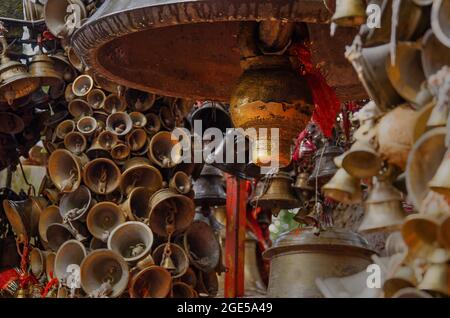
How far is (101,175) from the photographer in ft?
11.9

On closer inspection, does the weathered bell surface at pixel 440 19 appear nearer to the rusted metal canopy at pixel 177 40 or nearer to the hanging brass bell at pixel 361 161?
the hanging brass bell at pixel 361 161

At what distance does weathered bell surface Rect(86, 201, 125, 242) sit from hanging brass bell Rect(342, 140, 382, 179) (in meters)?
2.25

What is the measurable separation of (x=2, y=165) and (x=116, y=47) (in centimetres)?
183

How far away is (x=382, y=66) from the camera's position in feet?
4.32

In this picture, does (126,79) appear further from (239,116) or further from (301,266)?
(301,266)

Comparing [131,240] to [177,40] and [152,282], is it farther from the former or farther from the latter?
[177,40]

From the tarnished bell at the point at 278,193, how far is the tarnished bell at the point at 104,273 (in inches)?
50.2

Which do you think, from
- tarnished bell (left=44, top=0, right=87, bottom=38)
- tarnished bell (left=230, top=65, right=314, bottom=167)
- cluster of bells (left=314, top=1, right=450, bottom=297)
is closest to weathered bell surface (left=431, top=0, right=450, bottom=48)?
cluster of bells (left=314, top=1, right=450, bottom=297)

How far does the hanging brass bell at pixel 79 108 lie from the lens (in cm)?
379

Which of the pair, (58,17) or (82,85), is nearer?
(58,17)

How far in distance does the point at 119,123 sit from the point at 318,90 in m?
1.16

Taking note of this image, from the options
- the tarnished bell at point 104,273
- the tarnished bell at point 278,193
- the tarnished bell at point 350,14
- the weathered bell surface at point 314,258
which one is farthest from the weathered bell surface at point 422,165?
the tarnished bell at point 278,193

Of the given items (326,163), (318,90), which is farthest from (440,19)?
(326,163)

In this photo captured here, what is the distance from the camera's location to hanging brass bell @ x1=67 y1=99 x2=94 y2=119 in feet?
12.4
